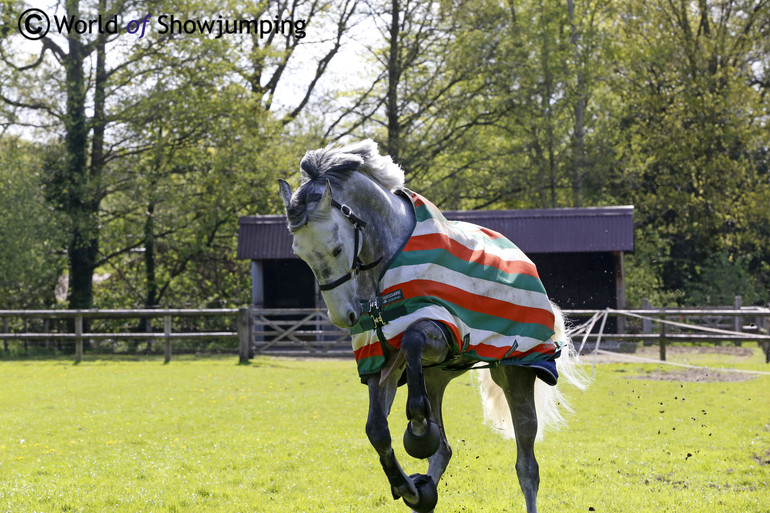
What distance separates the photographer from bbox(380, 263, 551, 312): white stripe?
4.32 meters

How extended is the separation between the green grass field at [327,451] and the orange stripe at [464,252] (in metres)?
1.79

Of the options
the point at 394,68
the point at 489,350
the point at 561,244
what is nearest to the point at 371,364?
the point at 489,350

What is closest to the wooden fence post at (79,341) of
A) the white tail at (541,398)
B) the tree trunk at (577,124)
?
the white tail at (541,398)

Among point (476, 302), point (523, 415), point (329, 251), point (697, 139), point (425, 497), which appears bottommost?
point (425, 497)

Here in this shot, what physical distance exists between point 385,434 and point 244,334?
45.8ft

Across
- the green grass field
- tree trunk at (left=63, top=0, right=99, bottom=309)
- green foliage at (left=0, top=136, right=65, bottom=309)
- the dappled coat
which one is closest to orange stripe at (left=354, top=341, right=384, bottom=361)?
the dappled coat

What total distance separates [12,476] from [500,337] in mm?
4465

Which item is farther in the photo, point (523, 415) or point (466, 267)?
point (523, 415)

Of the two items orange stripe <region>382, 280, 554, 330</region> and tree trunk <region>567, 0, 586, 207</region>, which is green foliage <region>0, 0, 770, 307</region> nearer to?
tree trunk <region>567, 0, 586, 207</region>

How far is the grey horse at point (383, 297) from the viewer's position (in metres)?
4.14

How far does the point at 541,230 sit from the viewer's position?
67.4 feet

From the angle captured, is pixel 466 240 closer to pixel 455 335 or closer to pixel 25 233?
pixel 455 335

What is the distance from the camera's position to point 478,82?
27.6 m

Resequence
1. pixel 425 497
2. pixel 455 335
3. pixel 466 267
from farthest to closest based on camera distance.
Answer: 1. pixel 466 267
2. pixel 425 497
3. pixel 455 335
